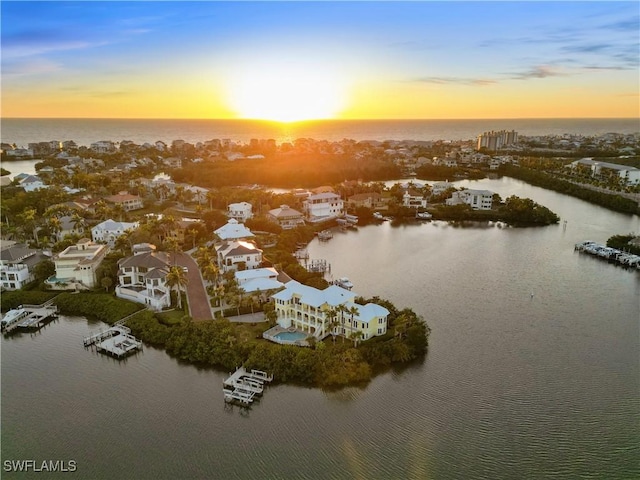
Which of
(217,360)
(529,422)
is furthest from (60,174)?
(529,422)

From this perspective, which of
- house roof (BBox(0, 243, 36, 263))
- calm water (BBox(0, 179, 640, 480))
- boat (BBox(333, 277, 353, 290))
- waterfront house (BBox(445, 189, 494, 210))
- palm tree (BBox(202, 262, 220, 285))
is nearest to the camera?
calm water (BBox(0, 179, 640, 480))

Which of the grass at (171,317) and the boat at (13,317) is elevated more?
the grass at (171,317)

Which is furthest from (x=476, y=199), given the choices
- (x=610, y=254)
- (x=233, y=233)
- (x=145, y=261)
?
(x=145, y=261)

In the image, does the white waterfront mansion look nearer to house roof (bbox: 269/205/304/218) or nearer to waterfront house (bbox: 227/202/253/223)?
house roof (bbox: 269/205/304/218)

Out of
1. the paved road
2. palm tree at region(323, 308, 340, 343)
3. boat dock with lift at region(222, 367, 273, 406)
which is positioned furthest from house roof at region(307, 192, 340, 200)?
boat dock with lift at region(222, 367, 273, 406)

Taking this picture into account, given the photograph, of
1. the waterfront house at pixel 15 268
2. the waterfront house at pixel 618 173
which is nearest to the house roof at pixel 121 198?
the waterfront house at pixel 15 268

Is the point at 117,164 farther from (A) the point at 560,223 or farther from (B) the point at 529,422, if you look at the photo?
(B) the point at 529,422

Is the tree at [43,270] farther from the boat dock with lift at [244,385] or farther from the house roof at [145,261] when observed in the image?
the boat dock with lift at [244,385]
